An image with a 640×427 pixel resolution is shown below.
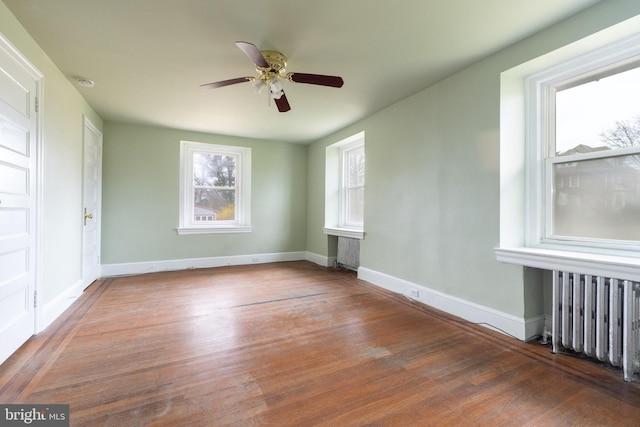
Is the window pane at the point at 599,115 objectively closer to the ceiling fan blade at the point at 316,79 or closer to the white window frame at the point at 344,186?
the ceiling fan blade at the point at 316,79

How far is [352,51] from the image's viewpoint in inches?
96.7

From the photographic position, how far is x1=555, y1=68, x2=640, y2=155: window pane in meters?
1.98

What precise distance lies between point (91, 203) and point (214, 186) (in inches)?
72.0

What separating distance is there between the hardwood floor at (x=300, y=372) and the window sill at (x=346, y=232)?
1408 millimetres

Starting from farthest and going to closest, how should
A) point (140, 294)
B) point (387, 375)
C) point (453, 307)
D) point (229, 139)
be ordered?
point (229, 139) < point (140, 294) < point (453, 307) < point (387, 375)

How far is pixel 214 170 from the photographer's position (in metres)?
5.29

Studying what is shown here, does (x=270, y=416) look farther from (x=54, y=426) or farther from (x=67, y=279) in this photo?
(x=67, y=279)

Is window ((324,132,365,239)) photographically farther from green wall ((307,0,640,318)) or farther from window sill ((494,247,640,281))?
window sill ((494,247,640,281))

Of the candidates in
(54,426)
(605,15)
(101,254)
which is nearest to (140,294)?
(101,254)

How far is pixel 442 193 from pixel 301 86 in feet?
6.23

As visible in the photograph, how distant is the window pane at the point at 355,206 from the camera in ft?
15.8

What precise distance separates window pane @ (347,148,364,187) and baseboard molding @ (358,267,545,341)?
5.86 feet

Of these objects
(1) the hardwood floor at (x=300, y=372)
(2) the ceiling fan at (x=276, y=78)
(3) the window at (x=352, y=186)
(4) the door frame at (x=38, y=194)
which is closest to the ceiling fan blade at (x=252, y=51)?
(2) the ceiling fan at (x=276, y=78)

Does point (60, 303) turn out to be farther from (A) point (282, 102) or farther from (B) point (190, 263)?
(A) point (282, 102)
